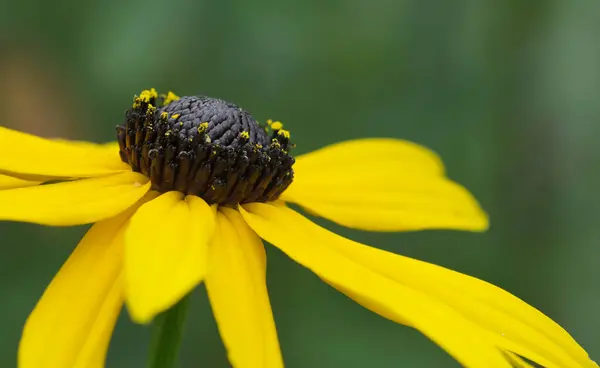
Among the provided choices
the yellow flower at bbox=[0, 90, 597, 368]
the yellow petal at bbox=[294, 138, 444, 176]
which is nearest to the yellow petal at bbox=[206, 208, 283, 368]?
the yellow flower at bbox=[0, 90, 597, 368]

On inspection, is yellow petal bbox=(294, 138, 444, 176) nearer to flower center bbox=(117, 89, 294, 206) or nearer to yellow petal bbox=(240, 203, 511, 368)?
flower center bbox=(117, 89, 294, 206)

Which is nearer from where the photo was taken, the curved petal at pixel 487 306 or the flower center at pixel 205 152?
the curved petal at pixel 487 306

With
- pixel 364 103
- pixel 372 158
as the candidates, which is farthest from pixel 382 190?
pixel 364 103

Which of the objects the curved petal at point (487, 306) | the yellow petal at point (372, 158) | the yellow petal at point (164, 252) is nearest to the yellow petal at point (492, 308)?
the curved petal at point (487, 306)

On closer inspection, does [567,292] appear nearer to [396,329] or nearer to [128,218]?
[396,329]

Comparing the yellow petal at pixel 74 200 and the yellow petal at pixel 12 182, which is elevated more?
the yellow petal at pixel 74 200

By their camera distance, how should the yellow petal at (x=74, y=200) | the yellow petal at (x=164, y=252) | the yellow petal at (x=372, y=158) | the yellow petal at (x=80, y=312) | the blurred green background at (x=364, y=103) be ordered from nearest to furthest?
the yellow petal at (x=164, y=252), the yellow petal at (x=80, y=312), the yellow petal at (x=74, y=200), the yellow petal at (x=372, y=158), the blurred green background at (x=364, y=103)

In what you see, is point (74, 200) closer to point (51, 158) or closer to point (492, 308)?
point (51, 158)

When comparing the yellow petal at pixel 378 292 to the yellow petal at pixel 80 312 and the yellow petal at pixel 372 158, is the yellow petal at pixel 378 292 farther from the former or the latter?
the yellow petal at pixel 372 158
